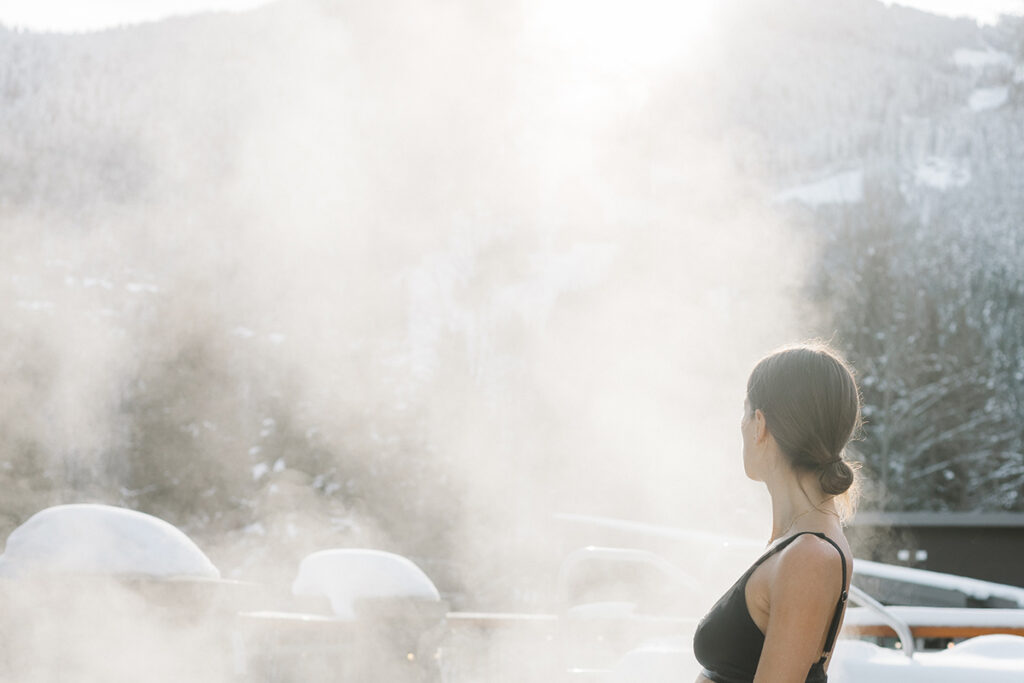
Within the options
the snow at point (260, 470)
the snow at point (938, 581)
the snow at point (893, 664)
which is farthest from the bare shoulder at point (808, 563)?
the snow at point (260, 470)

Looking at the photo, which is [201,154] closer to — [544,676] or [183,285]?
[183,285]

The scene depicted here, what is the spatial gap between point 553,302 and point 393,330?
2125 mm

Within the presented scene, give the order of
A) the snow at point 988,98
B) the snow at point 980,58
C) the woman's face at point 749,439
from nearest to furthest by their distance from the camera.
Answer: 1. the woman's face at point 749,439
2. the snow at point 988,98
3. the snow at point 980,58

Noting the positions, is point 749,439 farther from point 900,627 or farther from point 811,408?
point 900,627

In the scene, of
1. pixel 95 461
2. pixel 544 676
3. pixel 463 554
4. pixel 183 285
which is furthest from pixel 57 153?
pixel 544 676

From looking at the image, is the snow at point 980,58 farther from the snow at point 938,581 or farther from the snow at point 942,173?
the snow at point 938,581

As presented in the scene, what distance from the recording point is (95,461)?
9.28m

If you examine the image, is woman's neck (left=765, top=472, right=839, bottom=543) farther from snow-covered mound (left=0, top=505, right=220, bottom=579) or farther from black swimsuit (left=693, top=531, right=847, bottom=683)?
snow-covered mound (left=0, top=505, right=220, bottom=579)

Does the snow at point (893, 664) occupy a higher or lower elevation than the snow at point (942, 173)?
lower

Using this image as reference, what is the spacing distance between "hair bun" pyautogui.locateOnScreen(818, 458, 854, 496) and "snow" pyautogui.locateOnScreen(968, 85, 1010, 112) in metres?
15.0

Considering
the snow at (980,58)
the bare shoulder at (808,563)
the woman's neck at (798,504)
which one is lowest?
the bare shoulder at (808,563)

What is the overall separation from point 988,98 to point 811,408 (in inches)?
604

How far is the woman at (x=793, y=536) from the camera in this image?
70 centimetres

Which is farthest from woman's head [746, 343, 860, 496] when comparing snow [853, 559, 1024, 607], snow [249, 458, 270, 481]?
snow [249, 458, 270, 481]
